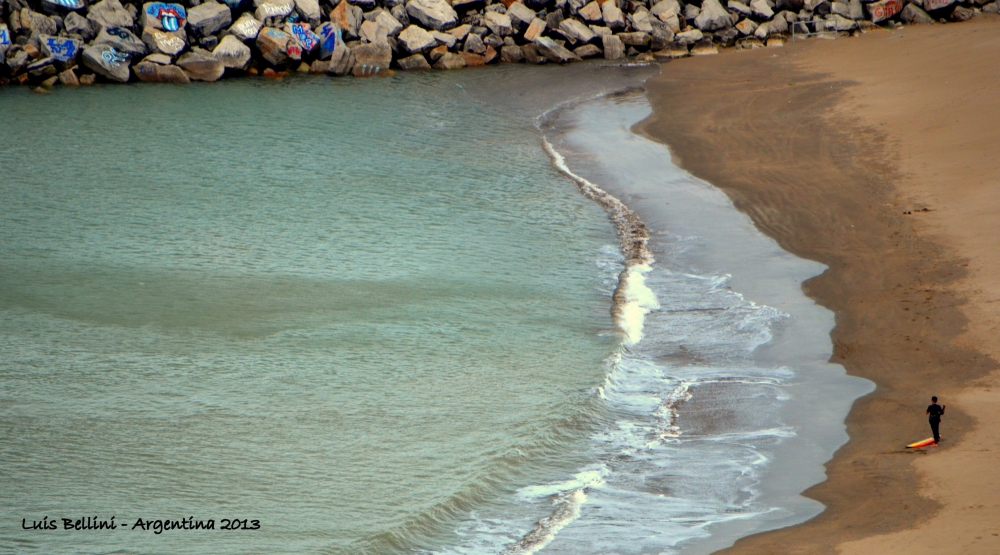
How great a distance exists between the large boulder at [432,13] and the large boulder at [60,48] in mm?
10724

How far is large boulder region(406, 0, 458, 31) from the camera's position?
35.1 m

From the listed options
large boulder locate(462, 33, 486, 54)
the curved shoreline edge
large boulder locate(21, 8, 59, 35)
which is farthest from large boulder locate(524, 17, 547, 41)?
large boulder locate(21, 8, 59, 35)

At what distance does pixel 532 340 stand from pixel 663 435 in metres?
3.21

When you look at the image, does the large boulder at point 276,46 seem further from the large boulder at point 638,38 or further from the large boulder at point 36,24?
the large boulder at point 638,38

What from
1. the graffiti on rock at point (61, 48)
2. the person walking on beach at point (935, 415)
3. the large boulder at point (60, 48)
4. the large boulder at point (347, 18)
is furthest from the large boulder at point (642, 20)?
the person walking on beach at point (935, 415)

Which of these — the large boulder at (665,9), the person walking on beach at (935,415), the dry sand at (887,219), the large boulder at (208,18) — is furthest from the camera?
the large boulder at (665,9)

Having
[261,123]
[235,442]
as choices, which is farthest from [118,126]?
[235,442]

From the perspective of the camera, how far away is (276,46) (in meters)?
33.1

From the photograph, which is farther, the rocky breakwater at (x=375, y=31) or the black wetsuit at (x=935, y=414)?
the rocky breakwater at (x=375, y=31)

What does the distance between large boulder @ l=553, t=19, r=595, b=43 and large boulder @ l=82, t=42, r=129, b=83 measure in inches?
562

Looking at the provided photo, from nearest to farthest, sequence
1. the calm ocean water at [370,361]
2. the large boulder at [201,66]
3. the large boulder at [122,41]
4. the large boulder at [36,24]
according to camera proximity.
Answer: the calm ocean water at [370,361], the large boulder at [122,41], the large boulder at [36,24], the large boulder at [201,66]

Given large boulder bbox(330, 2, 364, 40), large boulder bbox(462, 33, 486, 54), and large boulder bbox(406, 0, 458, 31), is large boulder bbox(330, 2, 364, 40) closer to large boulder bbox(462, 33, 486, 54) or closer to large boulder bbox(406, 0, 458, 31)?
large boulder bbox(406, 0, 458, 31)

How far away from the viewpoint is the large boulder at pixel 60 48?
102 ft

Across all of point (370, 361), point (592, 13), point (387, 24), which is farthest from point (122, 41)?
point (370, 361)
